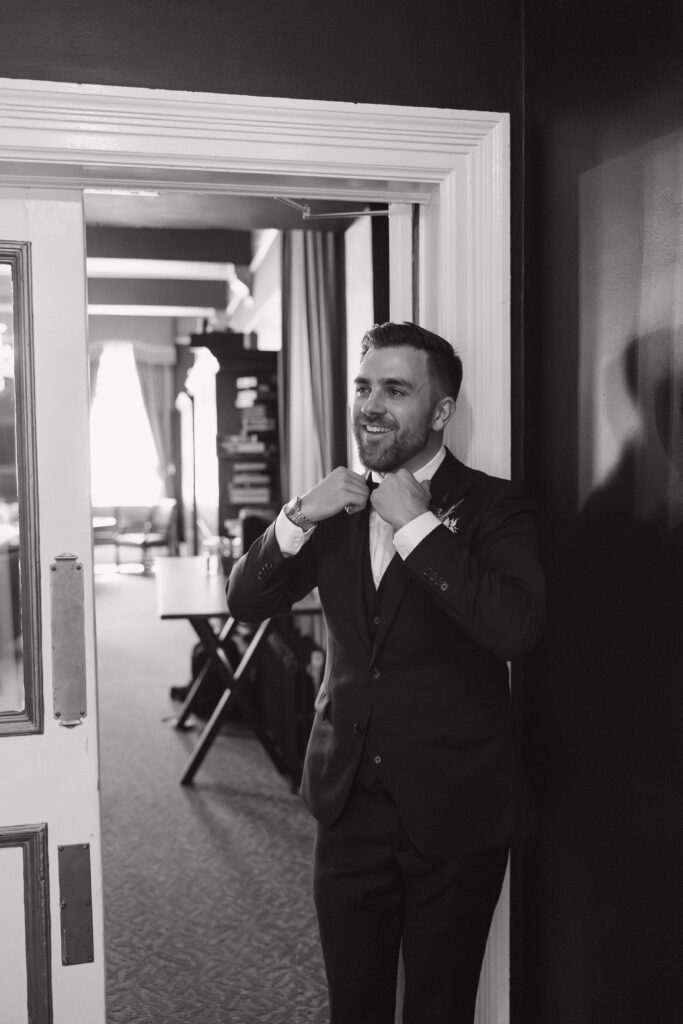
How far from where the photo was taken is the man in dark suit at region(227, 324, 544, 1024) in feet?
5.62

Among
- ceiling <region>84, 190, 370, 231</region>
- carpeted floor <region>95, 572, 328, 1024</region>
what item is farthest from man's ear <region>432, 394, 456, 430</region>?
ceiling <region>84, 190, 370, 231</region>

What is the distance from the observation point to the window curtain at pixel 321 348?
5066 millimetres

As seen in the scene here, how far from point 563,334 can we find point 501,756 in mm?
855

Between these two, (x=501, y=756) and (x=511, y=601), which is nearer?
(x=511, y=601)

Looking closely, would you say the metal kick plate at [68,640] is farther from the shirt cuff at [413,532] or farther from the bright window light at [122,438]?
the bright window light at [122,438]

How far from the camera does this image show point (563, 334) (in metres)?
1.87

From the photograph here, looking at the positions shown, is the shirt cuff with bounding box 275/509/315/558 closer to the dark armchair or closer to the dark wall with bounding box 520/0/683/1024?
the dark wall with bounding box 520/0/683/1024

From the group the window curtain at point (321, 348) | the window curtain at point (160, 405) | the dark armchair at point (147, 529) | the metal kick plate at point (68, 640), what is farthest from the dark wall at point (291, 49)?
the window curtain at point (160, 405)

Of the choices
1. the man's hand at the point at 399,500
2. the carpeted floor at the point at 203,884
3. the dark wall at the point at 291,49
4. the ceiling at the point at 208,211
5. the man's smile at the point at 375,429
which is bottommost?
the carpeted floor at the point at 203,884

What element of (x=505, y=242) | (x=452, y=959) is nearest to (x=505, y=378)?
(x=505, y=242)

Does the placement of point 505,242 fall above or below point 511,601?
above

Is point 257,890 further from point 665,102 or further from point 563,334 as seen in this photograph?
point 665,102

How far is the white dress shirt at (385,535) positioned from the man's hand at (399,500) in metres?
0.02

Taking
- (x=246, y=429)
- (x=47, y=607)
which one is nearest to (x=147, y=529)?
(x=246, y=429)
